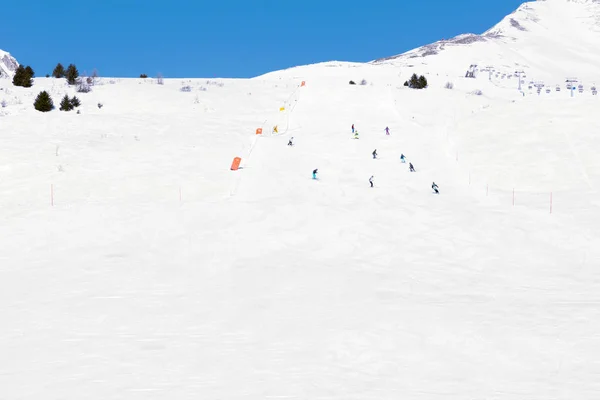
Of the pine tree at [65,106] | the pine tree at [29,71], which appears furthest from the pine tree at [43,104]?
the pine tree at [29,71]

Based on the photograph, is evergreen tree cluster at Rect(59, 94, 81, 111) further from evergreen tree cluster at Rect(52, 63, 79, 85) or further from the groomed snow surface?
evergreen tree cluster at Rect(52, 63, 79, 85)

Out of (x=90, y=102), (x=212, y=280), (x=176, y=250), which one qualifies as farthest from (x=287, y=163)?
(x=90, y=102)

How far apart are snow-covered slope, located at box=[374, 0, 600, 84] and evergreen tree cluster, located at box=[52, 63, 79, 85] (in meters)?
59.8

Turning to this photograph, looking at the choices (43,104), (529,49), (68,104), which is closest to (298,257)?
(43,104)

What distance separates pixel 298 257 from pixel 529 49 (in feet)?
494

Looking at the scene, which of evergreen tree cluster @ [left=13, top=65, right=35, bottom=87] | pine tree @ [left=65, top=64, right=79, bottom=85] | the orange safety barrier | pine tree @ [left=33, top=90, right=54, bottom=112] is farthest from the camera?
pine tree @ [left=65, top=64, right=79, bottom=85]

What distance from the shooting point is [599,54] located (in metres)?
146

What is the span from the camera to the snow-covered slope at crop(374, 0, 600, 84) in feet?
384

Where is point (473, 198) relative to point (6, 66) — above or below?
below

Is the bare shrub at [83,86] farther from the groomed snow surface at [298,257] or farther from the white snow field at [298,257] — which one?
the groomed snow surface at [298,257]

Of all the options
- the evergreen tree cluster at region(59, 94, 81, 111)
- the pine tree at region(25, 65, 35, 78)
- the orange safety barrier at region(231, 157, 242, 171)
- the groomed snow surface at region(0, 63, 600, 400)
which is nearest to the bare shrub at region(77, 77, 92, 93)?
the pine tree at region(25, 65, 35, 78)

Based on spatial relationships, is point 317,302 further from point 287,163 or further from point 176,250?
→ point 287,163

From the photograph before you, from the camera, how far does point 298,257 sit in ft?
50.2

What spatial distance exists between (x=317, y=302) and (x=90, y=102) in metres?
32.5
